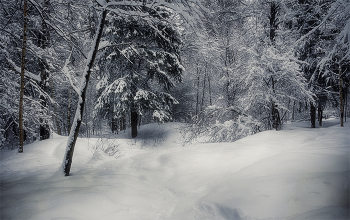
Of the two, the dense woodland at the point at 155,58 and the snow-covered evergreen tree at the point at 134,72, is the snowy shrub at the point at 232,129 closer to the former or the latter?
the dense woodland at the point at 155,58

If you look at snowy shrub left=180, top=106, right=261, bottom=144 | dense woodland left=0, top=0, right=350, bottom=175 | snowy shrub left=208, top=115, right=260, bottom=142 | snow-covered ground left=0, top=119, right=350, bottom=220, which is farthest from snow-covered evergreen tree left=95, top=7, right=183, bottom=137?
snow-covered ground left=0, top=119, right=350, bottom=220

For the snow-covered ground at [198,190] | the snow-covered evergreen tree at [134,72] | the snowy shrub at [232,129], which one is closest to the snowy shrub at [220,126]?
the snowy shrub at [232,129]

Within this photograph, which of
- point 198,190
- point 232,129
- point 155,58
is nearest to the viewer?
point 198,190

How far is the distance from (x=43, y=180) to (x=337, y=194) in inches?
156

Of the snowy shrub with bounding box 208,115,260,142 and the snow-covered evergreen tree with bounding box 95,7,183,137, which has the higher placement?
the snow-covered evergreen tree with bounding box 95,7,183,137

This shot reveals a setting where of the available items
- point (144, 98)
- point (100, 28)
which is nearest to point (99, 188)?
point (100, 28)

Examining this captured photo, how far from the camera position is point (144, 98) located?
32.7 ft

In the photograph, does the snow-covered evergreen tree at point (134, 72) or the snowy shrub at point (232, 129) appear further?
the snow-covered evergreen tree at point (134, 72)

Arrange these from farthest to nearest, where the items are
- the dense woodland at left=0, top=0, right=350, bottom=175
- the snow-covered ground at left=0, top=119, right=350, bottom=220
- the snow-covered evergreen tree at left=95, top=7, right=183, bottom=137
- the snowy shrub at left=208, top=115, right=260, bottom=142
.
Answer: the snow-covered evergreen tree at left=95, top=7, right=183, bottom=137, the snowy shrub at left=208, top=115, right=260, bottom=142, the dense woodland at left=0, top=0, right=350, bottom=175, the snow-covered ground at left=0, top=119, right=350, bottom=220

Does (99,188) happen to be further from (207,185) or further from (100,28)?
(100,28)

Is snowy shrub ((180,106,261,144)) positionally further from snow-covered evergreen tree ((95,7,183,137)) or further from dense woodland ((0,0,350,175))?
snow-covered evergreen tree ((95,7,183,137))

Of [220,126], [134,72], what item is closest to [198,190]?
[220,126]

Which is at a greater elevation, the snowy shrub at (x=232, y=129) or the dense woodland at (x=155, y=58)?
the dense woodland at (x=155, y=58)

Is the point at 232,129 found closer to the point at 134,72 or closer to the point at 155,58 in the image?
the point at 155,58
